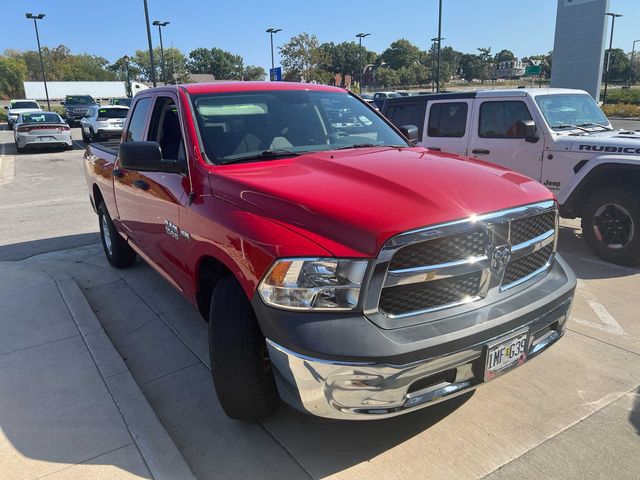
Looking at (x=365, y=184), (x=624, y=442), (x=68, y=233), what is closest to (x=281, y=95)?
(x=365, y=184)

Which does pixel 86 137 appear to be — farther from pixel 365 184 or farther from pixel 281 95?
pixel 365 184

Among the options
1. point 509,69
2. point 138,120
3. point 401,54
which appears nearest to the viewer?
point 138,120

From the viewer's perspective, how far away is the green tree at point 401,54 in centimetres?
11131

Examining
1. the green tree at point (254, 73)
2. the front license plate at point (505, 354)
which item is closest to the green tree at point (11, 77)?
the green tree at point (254, 73)

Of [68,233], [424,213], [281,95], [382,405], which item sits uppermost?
[281,95]

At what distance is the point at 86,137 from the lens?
22.3m

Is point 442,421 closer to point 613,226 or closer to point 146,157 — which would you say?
point 146,157

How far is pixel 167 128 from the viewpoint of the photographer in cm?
404

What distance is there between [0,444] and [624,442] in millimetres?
3419

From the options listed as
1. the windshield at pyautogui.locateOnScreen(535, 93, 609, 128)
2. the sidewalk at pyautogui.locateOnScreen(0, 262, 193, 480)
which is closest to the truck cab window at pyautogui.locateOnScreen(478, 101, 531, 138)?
the windshield at pyautogui.locateOnScreen(535, 93, 609, 128)

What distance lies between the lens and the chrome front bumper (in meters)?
2.22

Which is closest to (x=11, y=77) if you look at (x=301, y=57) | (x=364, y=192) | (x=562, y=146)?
(x=301, y=57)

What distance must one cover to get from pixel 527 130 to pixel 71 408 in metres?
5.71

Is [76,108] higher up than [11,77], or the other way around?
[11,77]
